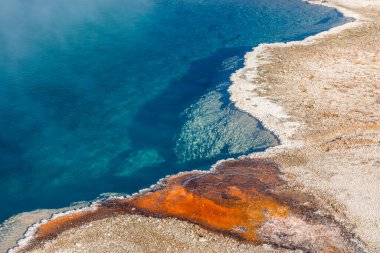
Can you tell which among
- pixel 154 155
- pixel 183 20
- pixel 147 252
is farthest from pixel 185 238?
pixel 183 20

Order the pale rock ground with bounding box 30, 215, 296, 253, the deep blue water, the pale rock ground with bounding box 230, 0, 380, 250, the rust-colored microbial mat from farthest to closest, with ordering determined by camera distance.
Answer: the deep blue water → the pale rock ground with bounding box 230, 0, 380, 250 → the rust-colored microbial mat → the pale rock ground with bounding box 30, 215, 296, 253

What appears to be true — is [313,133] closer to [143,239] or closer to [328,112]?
[328,112]

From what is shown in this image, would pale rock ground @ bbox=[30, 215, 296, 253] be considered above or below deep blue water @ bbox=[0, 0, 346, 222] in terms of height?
below

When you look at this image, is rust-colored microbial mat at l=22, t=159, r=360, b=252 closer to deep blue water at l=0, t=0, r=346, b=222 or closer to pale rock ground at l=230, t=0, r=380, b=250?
pale rock ground at l=230, t=0, r=380, b=250

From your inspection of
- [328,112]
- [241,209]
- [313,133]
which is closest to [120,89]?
[313,133]

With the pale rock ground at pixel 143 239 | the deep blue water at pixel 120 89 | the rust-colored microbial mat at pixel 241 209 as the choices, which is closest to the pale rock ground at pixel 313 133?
the pale rock ground at pixel 143 239

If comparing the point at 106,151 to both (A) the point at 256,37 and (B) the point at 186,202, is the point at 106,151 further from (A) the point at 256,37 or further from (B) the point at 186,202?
(A) the point at 256,37

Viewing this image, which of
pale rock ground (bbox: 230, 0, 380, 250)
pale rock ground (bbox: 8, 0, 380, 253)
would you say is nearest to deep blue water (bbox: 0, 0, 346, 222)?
pale rock ground (bbox: 230, 0, 380, 250)

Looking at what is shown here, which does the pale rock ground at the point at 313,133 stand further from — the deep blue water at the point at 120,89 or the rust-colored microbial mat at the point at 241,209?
the deep blue water at the point at 120,89
